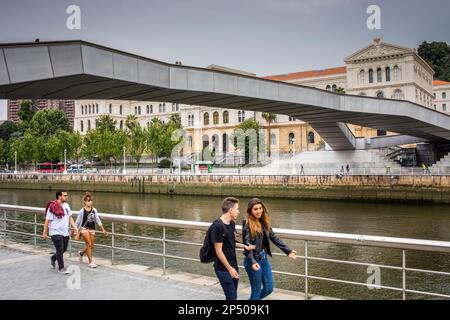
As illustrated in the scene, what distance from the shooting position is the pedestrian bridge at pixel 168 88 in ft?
42.5

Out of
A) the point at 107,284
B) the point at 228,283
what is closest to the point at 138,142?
the point at 107,284

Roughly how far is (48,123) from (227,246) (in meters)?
110

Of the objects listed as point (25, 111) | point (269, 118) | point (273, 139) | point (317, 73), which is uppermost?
point (317, 73)

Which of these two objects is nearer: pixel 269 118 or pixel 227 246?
pixel 227 246

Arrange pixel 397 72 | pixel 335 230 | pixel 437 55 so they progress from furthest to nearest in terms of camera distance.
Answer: pixel 437 55
pixel 397 72
pixel 335 230

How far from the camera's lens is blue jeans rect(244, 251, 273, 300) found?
18.8ft

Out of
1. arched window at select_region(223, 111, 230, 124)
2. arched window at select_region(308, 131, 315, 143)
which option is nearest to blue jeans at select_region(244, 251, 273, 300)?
arched window at select_region(308, 131, 315, 143)

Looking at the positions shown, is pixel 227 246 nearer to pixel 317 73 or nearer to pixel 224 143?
pixel 317 73

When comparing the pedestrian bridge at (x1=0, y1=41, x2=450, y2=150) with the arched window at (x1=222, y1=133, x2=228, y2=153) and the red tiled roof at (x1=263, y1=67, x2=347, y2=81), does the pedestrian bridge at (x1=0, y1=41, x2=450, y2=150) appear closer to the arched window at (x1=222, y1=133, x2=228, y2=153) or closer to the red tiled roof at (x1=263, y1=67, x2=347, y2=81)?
the red tiled roof at (x1=263, y1=67, x2=347, y2=81)

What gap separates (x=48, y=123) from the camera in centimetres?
10650

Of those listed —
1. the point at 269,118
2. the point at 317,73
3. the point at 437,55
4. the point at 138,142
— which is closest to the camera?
the point at 138,142

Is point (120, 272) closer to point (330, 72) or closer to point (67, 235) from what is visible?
point (67, 235)

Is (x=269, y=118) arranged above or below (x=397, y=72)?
below

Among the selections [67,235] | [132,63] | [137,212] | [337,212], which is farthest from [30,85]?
[337,212]
